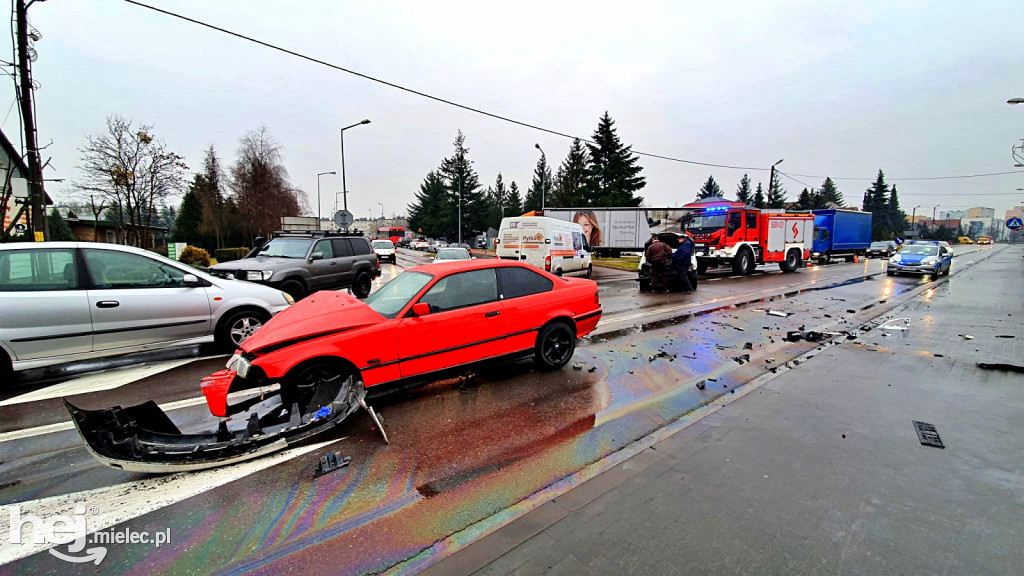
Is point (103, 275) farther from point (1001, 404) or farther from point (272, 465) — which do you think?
point (1001, 404)

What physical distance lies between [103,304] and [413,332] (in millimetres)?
4305

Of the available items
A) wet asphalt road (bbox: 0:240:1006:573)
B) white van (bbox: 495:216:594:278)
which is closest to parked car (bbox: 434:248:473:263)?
white van (bbox: 495:216:594:278)

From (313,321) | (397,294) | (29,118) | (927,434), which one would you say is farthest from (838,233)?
(29,118)

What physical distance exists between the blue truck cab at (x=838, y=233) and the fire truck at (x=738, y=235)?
335 inches

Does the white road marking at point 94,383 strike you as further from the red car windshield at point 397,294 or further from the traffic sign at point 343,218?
the traffic sign at point 343,218

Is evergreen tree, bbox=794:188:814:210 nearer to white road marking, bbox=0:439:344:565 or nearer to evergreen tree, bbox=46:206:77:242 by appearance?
white road marking, bbox=0:439:344:565

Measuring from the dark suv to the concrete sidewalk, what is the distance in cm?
942

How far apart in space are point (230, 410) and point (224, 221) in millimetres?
39076

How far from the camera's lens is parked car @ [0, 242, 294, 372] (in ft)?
16.4

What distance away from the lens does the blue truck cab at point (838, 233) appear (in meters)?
28.8

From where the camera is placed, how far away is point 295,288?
1063 cm

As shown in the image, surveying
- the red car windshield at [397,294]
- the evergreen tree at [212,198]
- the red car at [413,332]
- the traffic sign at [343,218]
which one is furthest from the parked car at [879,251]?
the evergreen tree at [212,198]

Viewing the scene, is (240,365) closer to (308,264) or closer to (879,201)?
(308,264)

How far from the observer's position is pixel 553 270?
1605 cm
